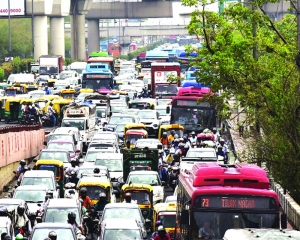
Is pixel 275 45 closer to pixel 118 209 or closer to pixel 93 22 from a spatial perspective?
pixel 118 209

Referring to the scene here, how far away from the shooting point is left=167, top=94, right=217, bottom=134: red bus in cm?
4906

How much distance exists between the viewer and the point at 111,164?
36938mm

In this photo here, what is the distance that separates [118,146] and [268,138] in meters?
17.0

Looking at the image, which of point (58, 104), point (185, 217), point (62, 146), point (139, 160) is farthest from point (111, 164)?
point (58, 104)

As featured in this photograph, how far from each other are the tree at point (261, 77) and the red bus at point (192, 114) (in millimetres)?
15086

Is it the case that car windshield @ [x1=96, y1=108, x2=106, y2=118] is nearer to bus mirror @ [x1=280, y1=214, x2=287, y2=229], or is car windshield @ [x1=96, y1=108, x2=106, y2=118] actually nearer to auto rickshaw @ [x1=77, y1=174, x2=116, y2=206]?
auto rickshaw @ [x1=77, y1=174, x2=116, y2=206]

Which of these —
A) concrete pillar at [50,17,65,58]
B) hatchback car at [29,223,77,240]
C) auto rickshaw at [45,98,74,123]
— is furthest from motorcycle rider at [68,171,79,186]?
concrete pillar at [50,17,65,58]

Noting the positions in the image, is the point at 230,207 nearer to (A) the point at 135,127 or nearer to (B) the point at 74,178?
(B) the point at 74,178

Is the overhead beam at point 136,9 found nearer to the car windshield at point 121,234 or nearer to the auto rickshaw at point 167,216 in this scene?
the auto rickshaw at point 167,216

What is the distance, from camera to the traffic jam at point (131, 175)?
715 inches

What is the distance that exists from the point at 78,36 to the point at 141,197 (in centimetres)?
10284

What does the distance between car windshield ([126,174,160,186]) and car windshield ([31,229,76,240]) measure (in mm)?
9392

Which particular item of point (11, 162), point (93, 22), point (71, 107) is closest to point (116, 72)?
point (93, 22)

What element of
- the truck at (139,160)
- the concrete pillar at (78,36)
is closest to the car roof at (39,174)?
the truck at (139,160)
